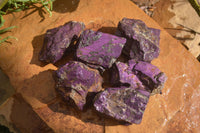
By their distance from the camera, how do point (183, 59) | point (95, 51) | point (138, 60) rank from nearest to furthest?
point (95, 51) → point (138, 60) → point (183, 59)

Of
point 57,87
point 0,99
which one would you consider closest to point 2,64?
point 0,99

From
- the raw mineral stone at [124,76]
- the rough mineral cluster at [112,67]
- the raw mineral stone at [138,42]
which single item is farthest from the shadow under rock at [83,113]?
the raw mineral stone at [138,42]

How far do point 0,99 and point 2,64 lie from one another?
0.52m

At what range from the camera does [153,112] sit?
2.12 metres

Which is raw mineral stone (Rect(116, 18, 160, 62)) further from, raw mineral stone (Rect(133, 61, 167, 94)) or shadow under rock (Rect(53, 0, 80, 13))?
shadow under rock (Rect(53, 0, 80, 13))

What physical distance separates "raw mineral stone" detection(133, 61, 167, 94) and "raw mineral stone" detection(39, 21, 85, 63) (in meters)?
0.81

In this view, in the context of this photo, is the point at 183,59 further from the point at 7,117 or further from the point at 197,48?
the point at 7,117

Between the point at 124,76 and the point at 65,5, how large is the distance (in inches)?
49.7

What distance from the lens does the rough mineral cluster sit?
1873mm

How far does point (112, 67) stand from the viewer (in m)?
2.14

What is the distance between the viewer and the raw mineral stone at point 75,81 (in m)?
1.89

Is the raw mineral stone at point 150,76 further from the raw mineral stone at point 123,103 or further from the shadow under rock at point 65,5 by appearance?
the shadow under rock at point 65,5

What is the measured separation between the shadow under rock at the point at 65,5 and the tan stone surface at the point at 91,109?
0.01 m

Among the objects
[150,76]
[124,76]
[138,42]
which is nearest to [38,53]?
[124,76]
